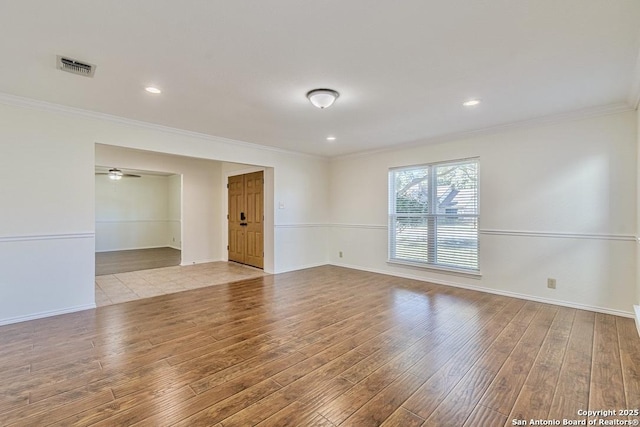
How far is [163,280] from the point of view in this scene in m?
5.21

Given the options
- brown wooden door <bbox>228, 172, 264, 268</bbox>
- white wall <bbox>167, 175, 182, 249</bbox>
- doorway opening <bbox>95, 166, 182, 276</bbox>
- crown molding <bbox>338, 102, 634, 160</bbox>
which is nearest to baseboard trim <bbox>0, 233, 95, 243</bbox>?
brown wooden door <bbox>228, 172, 264, 268</bbox>

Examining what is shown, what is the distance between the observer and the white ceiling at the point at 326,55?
6.01ft

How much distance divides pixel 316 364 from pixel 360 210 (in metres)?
4.15

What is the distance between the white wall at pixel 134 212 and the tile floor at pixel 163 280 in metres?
3.90

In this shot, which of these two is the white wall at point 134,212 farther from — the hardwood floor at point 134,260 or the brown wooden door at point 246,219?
the brown wooden door at point 246,219

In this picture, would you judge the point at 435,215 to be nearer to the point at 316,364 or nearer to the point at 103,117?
the point at 316,364

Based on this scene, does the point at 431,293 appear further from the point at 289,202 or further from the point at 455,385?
the point at 289,202

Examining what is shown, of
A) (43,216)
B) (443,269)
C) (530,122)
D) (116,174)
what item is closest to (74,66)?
(43,216)

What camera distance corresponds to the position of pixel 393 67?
8.29 feet

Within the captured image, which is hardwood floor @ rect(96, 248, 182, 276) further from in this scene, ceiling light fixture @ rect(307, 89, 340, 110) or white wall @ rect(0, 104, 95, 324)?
ceiling light fixture @ rect(307, 89, 340, 110)

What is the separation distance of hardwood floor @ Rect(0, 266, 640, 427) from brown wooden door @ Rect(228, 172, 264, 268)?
8.21ft

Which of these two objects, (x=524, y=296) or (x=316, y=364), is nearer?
(x=316, y=364)

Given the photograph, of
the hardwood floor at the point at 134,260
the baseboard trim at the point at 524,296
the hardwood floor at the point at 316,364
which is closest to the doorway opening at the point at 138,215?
the hardwood floor at the point at 134,260

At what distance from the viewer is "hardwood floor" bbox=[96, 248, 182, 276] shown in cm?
629
